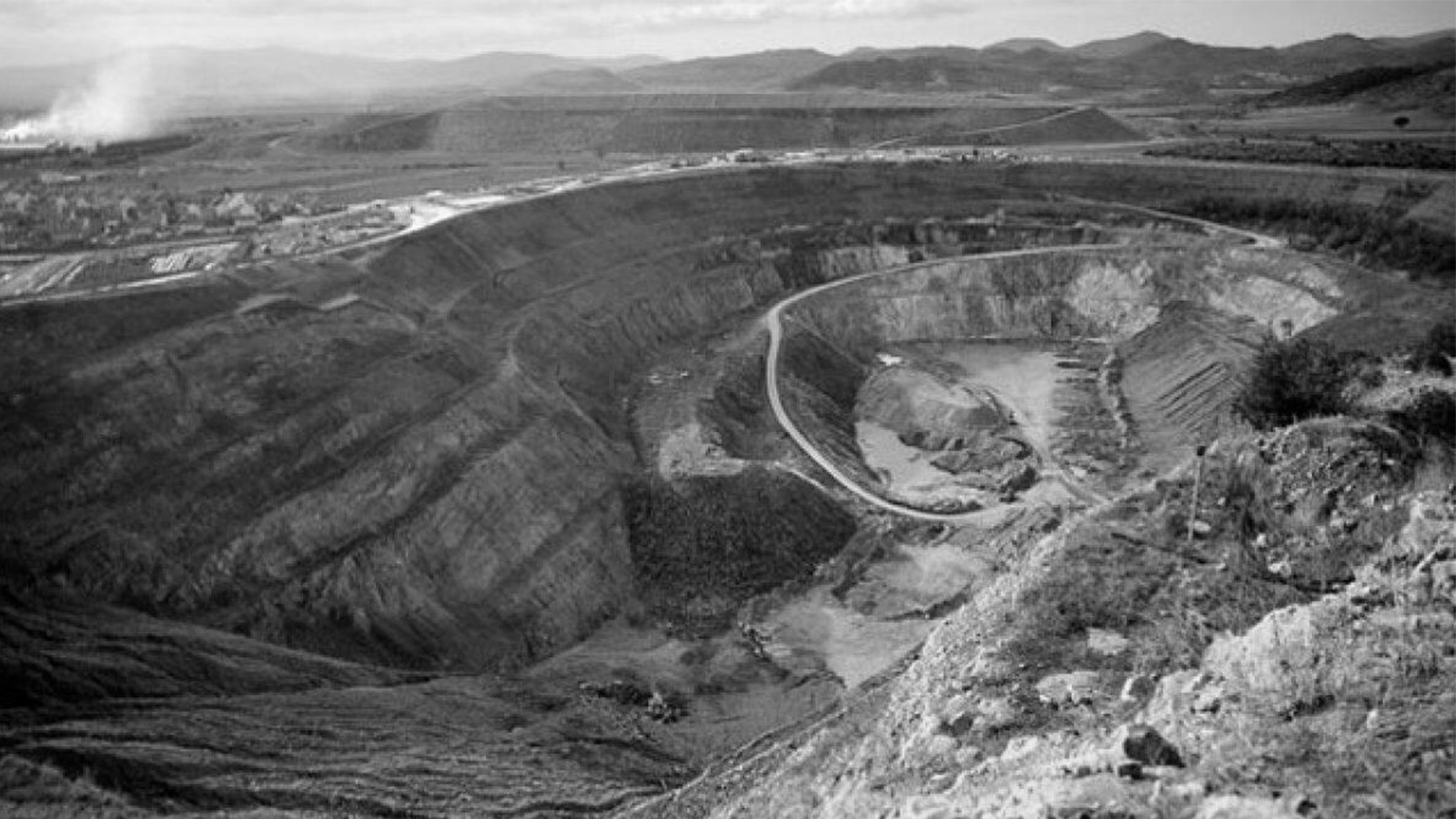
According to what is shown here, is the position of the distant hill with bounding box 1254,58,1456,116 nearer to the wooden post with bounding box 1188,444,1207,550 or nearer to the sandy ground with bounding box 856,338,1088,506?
the sandy ground with bounding box 856,338,1088,506

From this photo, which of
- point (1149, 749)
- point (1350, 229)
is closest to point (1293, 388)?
point (1149, 749)

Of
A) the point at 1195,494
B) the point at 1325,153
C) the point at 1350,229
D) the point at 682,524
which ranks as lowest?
the point at 682,524

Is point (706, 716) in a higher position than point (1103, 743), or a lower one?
lower

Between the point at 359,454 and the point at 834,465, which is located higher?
the point at 359,454

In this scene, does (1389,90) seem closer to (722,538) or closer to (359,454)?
(722,538)

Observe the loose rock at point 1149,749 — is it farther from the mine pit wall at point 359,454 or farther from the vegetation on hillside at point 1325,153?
the vegetation on hillside at point 1325,153

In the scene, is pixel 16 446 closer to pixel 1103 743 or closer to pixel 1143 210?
pixel 1103 743

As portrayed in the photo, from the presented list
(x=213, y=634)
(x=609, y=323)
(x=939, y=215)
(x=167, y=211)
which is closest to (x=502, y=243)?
(x=609, y=323)
